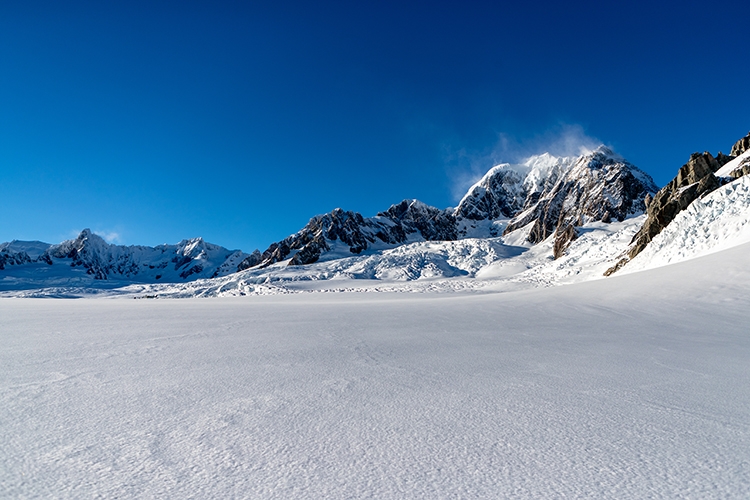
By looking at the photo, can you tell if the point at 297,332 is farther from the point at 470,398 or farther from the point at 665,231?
the point at 665,231

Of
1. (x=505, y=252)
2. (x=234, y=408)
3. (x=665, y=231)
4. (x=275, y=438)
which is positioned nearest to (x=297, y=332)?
(x=234, y=408)

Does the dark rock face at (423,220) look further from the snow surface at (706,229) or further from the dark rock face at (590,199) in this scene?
the snow surface at (706,229)

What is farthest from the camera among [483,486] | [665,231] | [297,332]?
[665,231]

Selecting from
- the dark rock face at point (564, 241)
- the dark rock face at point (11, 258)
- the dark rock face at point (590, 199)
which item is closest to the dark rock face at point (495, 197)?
the dark rock face at point (590, 199)

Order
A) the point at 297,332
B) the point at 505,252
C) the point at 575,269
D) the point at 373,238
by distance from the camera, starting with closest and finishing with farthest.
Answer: the point at 297,332 → the point at 575,269 → the point at 505,252 → the point at 373,238

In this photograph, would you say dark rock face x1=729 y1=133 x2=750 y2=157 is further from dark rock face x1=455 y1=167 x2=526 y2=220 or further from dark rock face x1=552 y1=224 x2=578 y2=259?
dark rock face x1=455 y1=167 x2=526 y2=220

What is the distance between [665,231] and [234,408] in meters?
37.9

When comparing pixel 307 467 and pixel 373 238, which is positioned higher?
pixel 373 238

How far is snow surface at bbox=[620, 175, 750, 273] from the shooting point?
23.0 m

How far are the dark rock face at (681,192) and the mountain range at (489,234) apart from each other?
0.10 meters

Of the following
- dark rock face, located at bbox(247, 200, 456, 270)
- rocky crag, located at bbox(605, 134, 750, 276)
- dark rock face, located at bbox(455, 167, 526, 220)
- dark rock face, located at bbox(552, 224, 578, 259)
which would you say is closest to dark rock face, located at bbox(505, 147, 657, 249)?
dark rock face, located at bbox(552, 224, 578, 259)

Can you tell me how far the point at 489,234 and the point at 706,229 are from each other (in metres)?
112

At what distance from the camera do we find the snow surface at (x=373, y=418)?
1839mm

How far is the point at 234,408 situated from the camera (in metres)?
2.88
